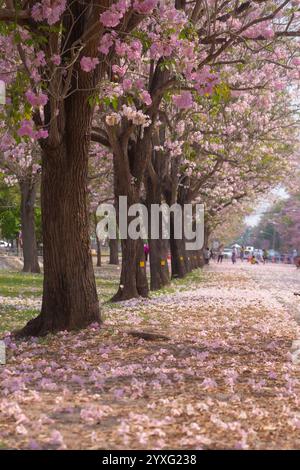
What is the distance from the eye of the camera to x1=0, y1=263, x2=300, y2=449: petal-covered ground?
5.31m

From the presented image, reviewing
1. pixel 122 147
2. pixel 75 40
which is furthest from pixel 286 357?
pixel 122 147

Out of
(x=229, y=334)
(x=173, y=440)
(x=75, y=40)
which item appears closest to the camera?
(x=173, y=440)

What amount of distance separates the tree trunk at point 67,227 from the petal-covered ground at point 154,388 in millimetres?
496

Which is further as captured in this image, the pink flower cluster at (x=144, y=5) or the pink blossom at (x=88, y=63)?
the pink blossom at (x=88, y=63)

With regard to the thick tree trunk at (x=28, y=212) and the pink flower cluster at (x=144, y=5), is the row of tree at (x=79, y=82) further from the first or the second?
the thick tree trunk at (x=28, y=212)

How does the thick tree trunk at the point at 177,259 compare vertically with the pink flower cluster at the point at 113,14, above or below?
below

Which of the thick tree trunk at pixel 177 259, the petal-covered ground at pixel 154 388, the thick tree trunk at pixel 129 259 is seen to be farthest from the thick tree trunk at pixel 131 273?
the thick tree trunk at pixel 177 259

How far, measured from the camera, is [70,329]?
11.1 meters

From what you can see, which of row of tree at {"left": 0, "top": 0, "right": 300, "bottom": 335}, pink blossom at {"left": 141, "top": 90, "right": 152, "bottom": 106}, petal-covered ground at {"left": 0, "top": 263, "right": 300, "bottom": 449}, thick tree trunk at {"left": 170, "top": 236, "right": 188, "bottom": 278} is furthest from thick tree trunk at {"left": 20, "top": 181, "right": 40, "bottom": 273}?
pink blossom at {"left": 141, "top": 90, "right": 152, "bottom": 106}

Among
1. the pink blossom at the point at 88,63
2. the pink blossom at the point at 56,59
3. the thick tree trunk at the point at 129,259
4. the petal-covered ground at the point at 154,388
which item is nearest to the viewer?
the petal-covered ground at the point at 154,388

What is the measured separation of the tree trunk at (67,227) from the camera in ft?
35.9

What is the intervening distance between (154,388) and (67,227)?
14.6ft
